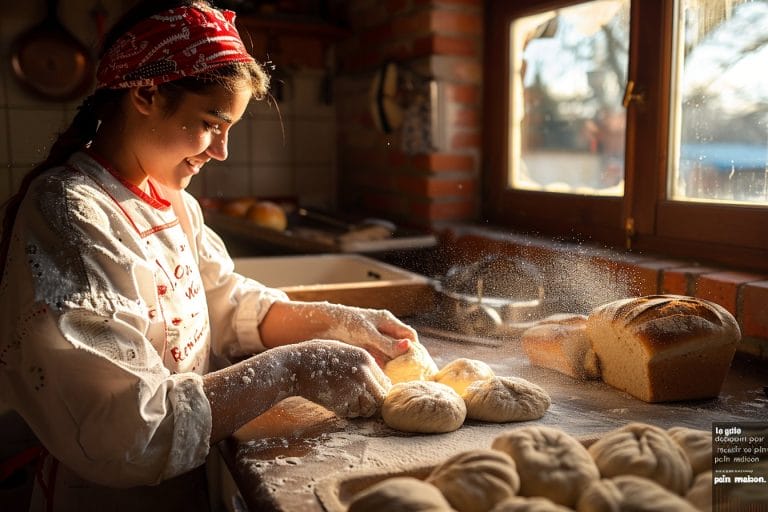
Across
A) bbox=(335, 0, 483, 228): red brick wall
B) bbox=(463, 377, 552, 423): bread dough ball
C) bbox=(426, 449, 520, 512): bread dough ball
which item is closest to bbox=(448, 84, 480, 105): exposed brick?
bbox=(335, 0, 483, 228): red brick wall

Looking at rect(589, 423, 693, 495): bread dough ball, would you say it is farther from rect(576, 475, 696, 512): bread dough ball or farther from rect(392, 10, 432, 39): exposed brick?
rect(392, 10, 432, 39): exposed brick

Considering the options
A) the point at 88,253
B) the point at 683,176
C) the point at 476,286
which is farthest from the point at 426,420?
the point at 683,176

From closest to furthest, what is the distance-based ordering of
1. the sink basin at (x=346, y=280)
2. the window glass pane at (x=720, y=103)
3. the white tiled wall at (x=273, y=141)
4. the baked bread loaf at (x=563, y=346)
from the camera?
the baked bread loaf at (x=563, y=346) < the window glass pane at (x=720, y=103) < the sink basin at (x=346, y=280) < the white tiled wall at (x=273, y=141)

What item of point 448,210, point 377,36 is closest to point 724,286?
point 448,210

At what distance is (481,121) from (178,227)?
144cm

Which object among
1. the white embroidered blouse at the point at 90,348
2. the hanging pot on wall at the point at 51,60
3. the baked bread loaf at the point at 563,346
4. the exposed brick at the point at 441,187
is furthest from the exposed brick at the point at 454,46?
the white embroidered blouse at the point at 90,348

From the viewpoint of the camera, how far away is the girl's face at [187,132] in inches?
38.5

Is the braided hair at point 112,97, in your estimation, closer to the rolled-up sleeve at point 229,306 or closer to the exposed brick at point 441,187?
the rolled-up sleeve at point 229,306

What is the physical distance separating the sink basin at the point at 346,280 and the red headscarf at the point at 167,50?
2.13 ft

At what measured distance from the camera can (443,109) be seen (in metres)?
2.30

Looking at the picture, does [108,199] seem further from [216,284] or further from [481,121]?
[481,121]

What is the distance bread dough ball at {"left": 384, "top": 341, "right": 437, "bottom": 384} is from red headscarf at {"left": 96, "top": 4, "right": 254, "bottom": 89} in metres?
0.53

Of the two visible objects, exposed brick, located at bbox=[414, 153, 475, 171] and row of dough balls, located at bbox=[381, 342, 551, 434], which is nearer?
row of dough balls, located at bbox=[381, 342, 551, 434]

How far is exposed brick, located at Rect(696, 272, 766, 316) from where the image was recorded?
127cm
